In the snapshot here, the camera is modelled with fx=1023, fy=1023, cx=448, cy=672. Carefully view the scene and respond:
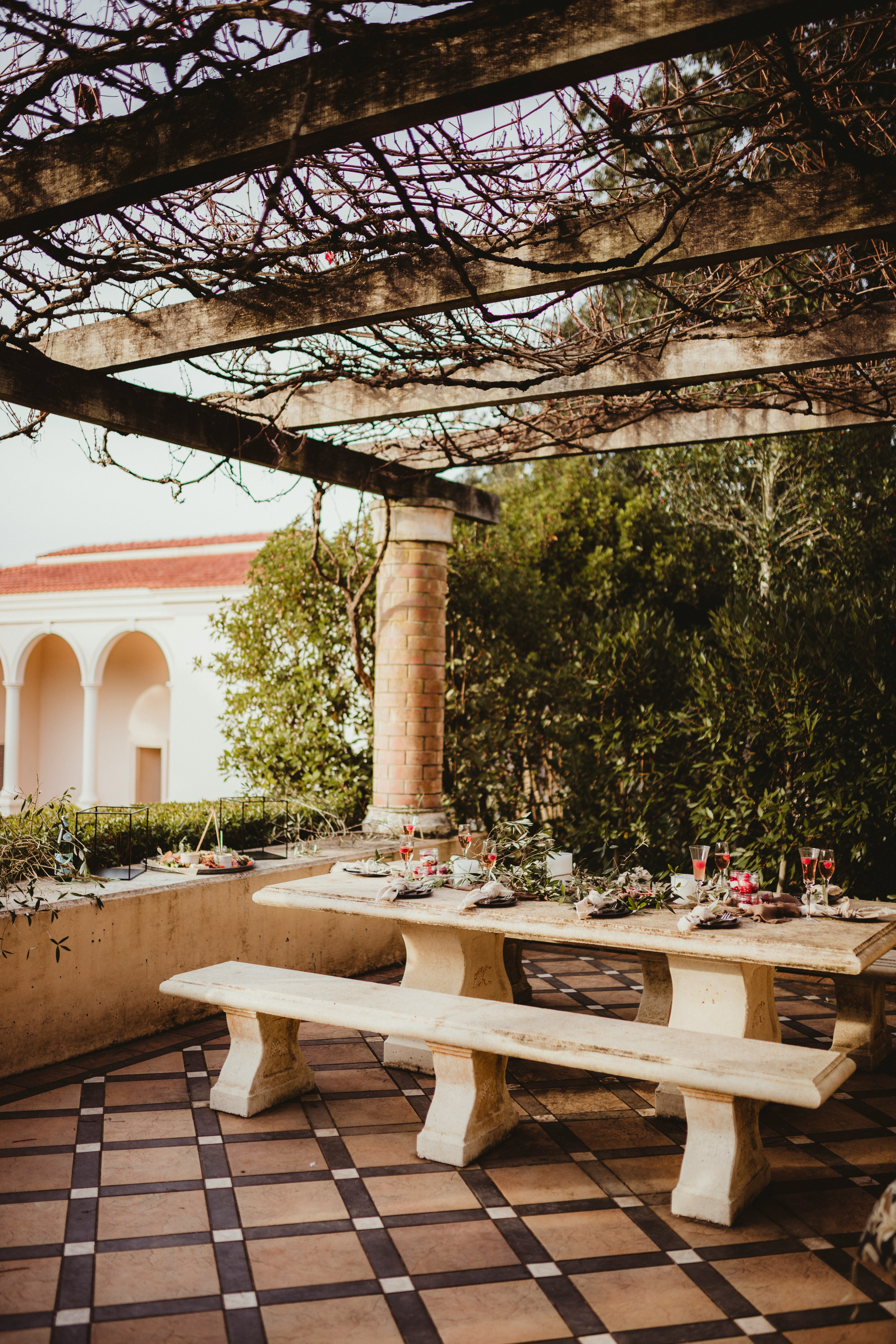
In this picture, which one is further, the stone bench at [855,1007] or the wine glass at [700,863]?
the stone bench at [855,1007]

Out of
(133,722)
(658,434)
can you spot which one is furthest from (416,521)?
(133,722)

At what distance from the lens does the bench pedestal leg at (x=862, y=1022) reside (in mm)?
4672

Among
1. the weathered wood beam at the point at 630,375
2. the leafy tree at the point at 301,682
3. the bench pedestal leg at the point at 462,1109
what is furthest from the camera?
the leafy tree at the point at 301,682

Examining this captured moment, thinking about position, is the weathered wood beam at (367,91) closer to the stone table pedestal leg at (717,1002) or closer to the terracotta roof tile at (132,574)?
the stone table pedestal leg at (717,1002)

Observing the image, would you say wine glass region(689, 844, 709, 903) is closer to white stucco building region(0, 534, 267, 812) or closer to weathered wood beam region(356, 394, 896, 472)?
weathered wood beam region(356, 394, 896, 472)

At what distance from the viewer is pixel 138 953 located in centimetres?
485

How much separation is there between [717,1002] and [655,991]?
37.9 inches

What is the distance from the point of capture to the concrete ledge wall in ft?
14.3

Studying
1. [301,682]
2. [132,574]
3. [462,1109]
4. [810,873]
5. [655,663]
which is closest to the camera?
[462,1109]

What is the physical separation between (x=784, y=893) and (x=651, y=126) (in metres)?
3.12

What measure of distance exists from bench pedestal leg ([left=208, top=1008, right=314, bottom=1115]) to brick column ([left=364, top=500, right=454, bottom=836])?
2.18m

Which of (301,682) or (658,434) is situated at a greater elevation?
(658,434)

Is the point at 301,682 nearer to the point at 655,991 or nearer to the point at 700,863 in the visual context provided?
the point at 655,991

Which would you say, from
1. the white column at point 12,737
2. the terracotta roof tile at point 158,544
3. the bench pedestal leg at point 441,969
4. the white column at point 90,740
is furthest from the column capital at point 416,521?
the white column at point 12,737
